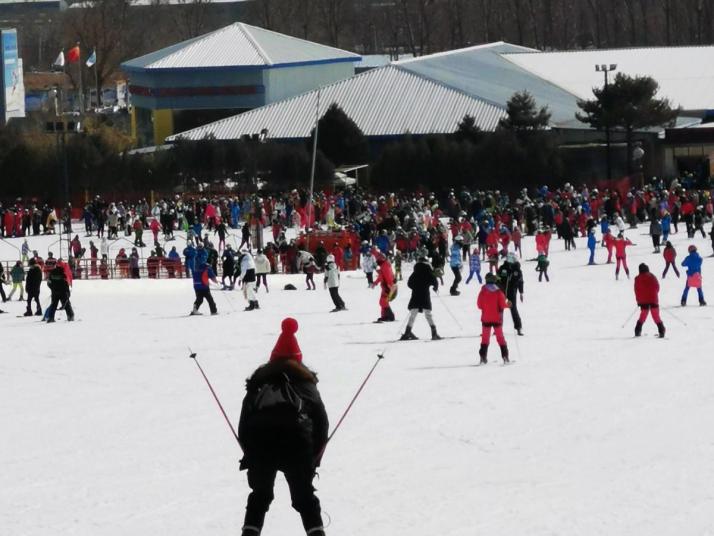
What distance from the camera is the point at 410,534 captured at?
27.5 feet

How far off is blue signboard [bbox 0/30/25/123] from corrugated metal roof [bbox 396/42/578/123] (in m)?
14.1

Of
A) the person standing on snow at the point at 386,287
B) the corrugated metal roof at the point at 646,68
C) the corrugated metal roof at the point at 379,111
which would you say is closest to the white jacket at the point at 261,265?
the person standing on snow at the point at 386,287

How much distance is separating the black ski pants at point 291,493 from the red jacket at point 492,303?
8199mm

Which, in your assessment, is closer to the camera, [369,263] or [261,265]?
[261,265]

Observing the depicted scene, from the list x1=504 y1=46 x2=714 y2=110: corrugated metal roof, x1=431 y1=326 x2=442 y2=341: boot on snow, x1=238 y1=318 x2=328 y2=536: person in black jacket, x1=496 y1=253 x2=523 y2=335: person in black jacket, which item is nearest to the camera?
x1=238 y1=318 x2=328 y2=536: person in black jacket

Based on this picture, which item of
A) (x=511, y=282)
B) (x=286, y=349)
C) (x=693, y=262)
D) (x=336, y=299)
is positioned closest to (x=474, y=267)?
(x=336, y=299)

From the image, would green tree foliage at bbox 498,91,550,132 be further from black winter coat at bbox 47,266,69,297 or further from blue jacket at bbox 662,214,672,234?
black winter coat at bbox 47,266,69,297

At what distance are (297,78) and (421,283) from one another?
49.1m

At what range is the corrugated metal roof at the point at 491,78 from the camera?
55875mm

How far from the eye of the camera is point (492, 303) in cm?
1498

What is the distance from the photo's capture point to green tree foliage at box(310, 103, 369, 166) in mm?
49375

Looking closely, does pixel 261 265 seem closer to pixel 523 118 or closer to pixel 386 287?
pixel 386 287

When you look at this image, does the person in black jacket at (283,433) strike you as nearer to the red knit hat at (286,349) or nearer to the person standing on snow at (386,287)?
the red knit hat at (286,349)

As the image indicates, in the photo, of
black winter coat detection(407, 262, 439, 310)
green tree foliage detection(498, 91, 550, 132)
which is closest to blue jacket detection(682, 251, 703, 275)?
black winter coat detection(407, 262, 439, 310)
